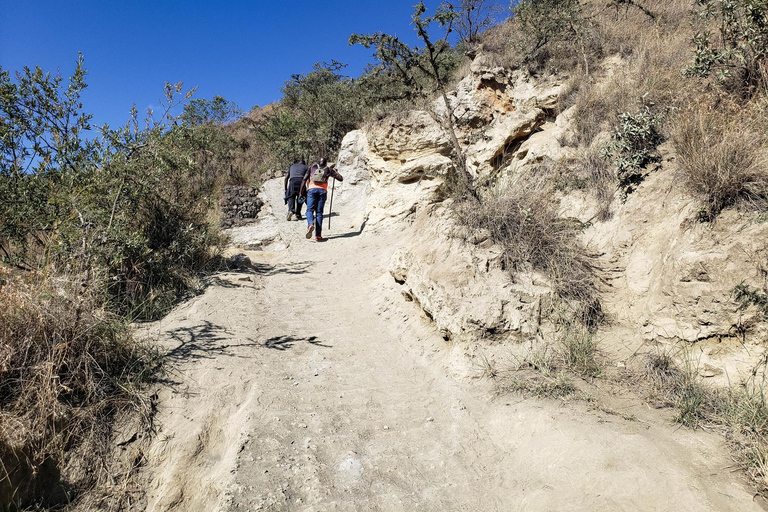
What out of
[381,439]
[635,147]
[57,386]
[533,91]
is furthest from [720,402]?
[533,91]

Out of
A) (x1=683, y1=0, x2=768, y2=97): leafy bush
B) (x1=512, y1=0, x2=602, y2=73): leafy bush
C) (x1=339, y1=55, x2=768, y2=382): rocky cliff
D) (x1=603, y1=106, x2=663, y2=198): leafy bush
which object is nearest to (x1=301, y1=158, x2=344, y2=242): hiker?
(x1=339, y1=55, x2=768, y2=382): rocky cliff

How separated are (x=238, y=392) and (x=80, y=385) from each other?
1.18 meters

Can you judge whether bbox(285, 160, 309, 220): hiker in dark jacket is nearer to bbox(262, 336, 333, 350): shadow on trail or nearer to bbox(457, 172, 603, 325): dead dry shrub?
bbox(262, 336, 333, 350): shadow on trail

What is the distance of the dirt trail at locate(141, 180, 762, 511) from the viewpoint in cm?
236

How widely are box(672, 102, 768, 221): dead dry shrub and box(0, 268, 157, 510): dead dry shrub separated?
17.1ft

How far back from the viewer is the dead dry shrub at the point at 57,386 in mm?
2521

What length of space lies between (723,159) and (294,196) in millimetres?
10160

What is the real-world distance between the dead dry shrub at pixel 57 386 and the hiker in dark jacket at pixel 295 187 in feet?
27.8

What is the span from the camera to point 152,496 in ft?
8.79

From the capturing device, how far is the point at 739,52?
4.49 m

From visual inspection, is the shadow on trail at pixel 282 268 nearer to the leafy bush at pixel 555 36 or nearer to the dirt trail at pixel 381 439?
the dirt trail at pixel 381 439

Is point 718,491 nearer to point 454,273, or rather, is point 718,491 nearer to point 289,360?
point 454,273

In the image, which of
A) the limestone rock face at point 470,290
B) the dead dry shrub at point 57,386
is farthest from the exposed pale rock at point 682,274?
the dead dry shrub at point 57,386

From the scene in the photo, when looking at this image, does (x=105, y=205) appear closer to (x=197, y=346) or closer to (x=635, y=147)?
(x=197, y=346)
